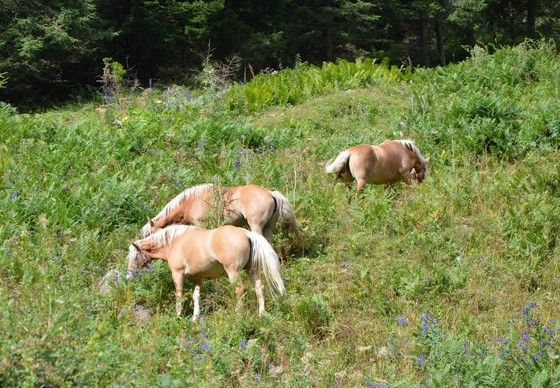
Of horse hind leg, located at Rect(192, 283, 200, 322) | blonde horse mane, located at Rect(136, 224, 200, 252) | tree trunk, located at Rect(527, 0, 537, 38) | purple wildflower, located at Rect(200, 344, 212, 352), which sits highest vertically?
purple wildflower, located at Rect(200, 344, 212, 352)

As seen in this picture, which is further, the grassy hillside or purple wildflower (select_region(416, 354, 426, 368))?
purple wildflower (select_region(416, 354, 426, 368))

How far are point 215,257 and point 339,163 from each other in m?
3.62

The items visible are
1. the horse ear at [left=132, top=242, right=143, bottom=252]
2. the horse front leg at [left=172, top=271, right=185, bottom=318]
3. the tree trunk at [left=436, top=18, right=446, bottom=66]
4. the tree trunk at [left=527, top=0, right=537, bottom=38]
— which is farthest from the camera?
the tree trunk at [left=436, top=18, right=446, bottom=66]

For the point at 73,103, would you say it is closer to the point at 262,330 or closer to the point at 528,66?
the point at 528,66

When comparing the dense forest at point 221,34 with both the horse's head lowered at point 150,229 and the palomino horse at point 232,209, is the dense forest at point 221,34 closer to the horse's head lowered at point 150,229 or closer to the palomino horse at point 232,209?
the palomino horse at point 232,209

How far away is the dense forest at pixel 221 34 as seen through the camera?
2278 centimetres

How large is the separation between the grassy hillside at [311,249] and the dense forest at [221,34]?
8769 mm

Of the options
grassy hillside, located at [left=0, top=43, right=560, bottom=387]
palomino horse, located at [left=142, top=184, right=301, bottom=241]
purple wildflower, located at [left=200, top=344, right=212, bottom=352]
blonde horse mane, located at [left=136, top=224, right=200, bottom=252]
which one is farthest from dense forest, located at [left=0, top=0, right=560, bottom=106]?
purple wildflower, located at [left=200, top=344, right=212, bottom=352]

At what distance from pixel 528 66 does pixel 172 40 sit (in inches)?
566

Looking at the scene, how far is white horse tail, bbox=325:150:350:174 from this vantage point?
34.0 feet

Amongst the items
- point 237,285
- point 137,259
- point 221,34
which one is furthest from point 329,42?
point 237,285

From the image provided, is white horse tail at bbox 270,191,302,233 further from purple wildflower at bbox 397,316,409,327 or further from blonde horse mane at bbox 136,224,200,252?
purple wildflower at bbox 397,316,409,327

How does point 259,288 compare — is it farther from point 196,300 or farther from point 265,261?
point 196,300

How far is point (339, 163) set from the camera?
1041 cm
